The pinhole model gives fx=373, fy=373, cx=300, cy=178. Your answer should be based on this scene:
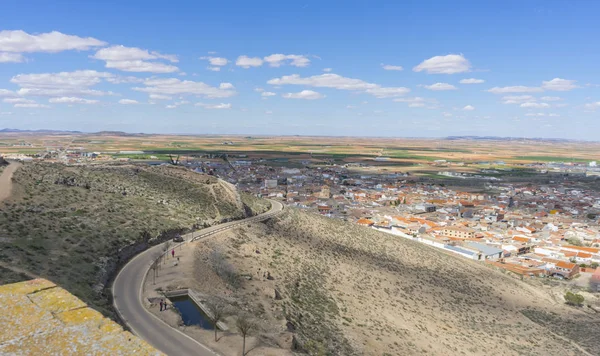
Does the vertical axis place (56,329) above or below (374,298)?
above

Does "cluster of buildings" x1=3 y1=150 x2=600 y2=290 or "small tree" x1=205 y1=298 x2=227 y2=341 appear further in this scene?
"cluster of buildings" x1=3 y1=150 x2=600 y2=290

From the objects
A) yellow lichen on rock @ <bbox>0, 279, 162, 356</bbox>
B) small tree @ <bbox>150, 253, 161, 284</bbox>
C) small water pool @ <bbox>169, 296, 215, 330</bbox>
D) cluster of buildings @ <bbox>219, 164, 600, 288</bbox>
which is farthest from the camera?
cluster of buildings @ <bbox>219, 164, 600, 288</bbox>

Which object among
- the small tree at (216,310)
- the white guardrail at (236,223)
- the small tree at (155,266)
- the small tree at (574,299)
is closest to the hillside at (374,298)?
the small tree at (574,299)

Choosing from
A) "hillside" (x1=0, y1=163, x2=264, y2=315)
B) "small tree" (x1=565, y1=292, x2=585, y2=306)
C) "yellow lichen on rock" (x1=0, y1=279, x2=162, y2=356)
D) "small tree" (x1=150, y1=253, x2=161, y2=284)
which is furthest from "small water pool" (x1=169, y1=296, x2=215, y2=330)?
"small tree" (x1=565, y1=292, x2=585, y2=306)

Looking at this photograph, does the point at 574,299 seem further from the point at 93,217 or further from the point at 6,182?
the point at 6,182

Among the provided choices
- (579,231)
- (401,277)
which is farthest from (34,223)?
(579,231)

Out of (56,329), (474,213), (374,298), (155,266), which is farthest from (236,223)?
(474,213)

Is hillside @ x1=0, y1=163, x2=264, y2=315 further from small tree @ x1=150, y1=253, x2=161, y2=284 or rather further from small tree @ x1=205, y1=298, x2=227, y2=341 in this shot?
small tree @ x1=205, y1=298, x2=227, y2=341
